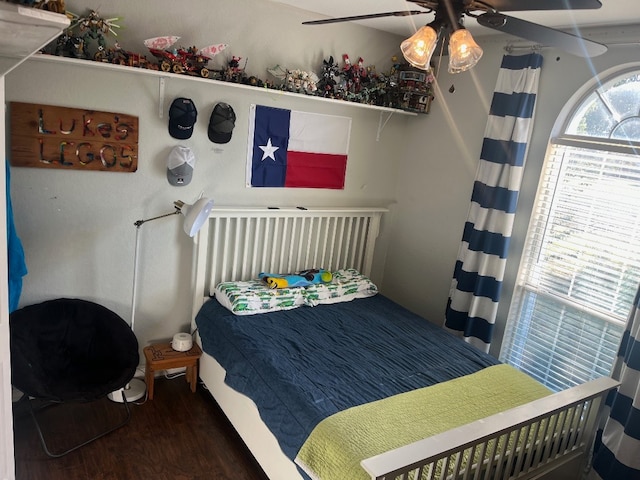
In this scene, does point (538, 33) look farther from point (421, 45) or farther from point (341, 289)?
point (341, 289)

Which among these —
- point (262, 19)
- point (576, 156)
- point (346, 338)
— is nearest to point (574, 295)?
point (576, 156)

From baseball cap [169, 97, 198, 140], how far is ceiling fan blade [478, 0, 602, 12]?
1.87 meters

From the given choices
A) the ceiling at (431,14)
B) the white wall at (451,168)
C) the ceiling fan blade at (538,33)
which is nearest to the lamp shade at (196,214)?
the ceiling at (431,14)

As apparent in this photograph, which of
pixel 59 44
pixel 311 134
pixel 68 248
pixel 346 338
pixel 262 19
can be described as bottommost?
pixel 346 338

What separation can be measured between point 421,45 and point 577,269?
1906mm

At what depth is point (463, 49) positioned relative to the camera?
5.09ft

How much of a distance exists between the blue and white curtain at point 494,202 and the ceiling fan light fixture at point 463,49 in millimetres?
1514

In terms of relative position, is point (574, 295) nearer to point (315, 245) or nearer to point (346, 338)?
point (346, 338)

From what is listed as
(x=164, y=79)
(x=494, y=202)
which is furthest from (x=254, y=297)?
(x=494, y=202)

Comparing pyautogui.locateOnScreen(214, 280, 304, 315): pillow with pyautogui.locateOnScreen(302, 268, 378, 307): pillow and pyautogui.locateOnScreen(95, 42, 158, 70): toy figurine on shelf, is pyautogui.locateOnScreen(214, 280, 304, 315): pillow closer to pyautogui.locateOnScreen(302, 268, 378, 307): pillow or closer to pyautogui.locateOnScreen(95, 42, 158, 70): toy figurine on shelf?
pyautogui.locateOnScreen(302, 268, 378, 307): pillow

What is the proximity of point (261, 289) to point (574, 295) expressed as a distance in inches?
74.6

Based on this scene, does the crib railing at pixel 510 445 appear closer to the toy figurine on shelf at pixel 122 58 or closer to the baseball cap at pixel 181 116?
the baseball cap at pixel 181 116

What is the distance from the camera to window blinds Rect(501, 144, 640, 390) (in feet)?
8.59

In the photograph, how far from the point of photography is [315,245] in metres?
3.59
